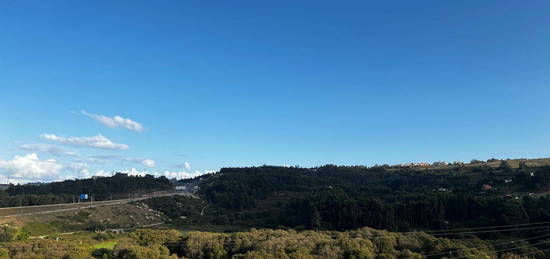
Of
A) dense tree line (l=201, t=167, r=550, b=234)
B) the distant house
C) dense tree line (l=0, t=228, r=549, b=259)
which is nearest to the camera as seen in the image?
dense tree line (l=0, t=228, r=549, b=259)

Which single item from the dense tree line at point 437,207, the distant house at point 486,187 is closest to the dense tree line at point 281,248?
the dense tree line at point 437,207

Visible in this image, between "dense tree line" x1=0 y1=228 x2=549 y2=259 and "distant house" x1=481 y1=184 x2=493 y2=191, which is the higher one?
"distant house" x1=481 y1=184 x2=493 y2=191

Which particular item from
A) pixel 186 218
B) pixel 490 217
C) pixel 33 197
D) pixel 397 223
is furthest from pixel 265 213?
pixel 33 197

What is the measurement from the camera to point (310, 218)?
118875 mm

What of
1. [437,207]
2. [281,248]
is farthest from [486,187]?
[281,248]

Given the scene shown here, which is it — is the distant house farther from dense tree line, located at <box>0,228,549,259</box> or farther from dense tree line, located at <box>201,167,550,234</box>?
dense tree line, located at <box>0,228,549,259</box>

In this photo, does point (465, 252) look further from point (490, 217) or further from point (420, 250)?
point (490, 217)

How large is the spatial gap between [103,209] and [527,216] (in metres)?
126

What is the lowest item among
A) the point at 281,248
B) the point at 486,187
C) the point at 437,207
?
the point at 281,248

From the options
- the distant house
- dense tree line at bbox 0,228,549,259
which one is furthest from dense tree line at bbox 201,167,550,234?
dense tree line at bbox 0,228,549,259

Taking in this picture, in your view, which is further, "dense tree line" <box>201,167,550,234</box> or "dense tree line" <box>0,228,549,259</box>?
"dense tree line" <box>201,167,550,234</box>

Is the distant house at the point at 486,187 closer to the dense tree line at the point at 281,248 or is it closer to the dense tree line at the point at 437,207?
the dense tree line at the point at 437,207

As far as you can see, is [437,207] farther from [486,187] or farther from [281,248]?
[281,248]

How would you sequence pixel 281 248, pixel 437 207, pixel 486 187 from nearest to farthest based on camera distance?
pixel 281 248, pixel 437 207, pixel 486 187
